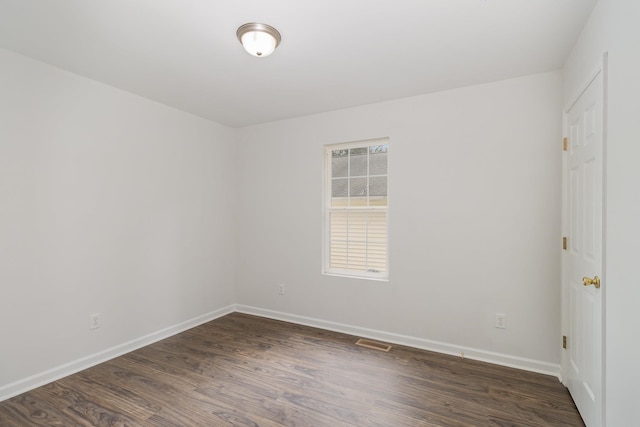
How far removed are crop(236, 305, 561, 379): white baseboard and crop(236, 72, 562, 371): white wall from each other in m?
0.01

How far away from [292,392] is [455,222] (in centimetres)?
210

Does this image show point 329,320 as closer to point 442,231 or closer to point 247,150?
point 442,231

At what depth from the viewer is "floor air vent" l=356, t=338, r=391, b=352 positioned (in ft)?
10.4

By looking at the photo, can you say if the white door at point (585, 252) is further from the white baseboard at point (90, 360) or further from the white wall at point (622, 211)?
the white baseboard at point (90, 360)

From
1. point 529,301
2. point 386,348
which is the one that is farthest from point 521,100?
point 386,348

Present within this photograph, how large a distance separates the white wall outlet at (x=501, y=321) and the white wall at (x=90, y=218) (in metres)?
3.28

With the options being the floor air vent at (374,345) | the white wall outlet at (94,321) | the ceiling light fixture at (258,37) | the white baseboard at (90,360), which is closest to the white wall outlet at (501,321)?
the floor air vent at (374,345)

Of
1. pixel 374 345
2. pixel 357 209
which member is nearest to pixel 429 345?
pixel 374 345

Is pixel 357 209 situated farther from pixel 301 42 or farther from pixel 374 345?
→ pixel 301 42

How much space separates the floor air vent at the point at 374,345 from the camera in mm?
3162

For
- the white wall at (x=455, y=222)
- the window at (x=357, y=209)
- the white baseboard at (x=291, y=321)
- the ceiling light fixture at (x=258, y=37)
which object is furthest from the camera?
the window at (x=357, y=209)

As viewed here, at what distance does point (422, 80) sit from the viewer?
9.38ft

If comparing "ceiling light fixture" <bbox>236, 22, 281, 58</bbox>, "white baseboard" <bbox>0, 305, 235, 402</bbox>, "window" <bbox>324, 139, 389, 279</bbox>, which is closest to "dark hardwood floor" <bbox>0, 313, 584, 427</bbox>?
"white baseboard" <bbox>0, 305, 235, 402</bbox>

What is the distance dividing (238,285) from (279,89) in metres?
2.71
